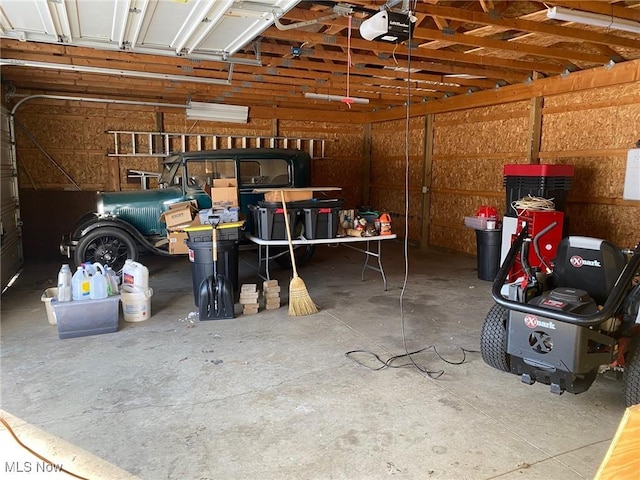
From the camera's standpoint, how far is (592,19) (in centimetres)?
353

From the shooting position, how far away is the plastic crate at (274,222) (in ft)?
15.6

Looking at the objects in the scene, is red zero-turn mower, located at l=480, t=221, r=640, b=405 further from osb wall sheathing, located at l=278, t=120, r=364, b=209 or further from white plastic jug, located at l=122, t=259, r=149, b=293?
osb wall sheathing, located at l=278, t=120, r=364, b=209

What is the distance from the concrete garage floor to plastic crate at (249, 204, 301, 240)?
929 mm

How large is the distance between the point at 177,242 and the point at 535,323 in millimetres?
4309

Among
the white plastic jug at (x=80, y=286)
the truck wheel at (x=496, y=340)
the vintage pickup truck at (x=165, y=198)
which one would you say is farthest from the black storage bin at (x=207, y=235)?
the truck wheel at (x=496, y=340)

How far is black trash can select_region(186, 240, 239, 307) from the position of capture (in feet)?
14.3

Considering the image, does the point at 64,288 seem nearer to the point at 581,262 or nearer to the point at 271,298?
the point at 271,298

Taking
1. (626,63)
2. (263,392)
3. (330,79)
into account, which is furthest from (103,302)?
(626,63)

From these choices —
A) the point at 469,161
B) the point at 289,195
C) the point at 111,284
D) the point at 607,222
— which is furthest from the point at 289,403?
the point at 469,161

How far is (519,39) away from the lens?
14.3 feet

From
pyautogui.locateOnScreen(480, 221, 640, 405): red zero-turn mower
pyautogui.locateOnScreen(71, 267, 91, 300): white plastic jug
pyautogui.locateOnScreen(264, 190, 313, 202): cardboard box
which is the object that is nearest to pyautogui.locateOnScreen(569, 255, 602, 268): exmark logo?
pyautogui.locateOnScreen(480, 221, 640, 405): red zero-turn mower

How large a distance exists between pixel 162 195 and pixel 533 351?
16.4 ft

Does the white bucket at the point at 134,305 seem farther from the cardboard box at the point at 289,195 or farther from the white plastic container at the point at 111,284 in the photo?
the cardboard box at the point at 289,195

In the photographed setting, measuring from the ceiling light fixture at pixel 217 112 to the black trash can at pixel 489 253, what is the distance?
16.5 feet
